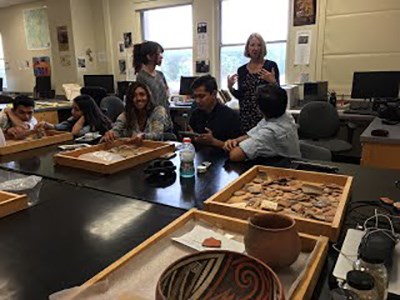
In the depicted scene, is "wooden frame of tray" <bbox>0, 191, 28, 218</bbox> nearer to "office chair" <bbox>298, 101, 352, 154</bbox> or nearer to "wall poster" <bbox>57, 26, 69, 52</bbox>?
"office chair" <bbox>298, 101, 352, 154</bbox>

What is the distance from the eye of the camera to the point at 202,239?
0.93m

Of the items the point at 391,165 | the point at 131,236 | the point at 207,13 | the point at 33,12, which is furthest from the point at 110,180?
the point at 33,12

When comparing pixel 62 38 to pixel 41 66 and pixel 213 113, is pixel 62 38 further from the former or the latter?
pixel 213 113

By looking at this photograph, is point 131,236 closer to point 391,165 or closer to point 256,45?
point 391,165

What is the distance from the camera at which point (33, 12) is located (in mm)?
6164

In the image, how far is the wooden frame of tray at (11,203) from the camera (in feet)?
3.80

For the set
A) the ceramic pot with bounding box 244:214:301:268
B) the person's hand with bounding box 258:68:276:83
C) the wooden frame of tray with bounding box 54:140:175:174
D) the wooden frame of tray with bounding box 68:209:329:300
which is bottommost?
the wooden frame of tray with bounding box 54:140:175:174

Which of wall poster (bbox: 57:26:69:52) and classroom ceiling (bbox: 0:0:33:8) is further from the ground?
classroom ceiling (bbox: 0:0:33:8)

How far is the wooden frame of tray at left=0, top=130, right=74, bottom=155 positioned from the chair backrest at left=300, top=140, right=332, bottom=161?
5.20 ft

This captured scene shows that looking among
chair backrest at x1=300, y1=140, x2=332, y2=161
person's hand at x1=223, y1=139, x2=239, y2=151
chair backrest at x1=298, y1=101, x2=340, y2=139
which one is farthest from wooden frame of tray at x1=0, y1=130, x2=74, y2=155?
chair backrest at x1=298, y1=101, x2=340, y2=139

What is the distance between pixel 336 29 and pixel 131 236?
382 cm

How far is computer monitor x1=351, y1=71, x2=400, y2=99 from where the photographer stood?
3.69 metres

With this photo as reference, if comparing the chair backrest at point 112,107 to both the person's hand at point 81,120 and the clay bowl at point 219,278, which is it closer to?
the person's hand at point 81,120

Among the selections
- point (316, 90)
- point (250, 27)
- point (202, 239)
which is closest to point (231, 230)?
point (202, 239)
